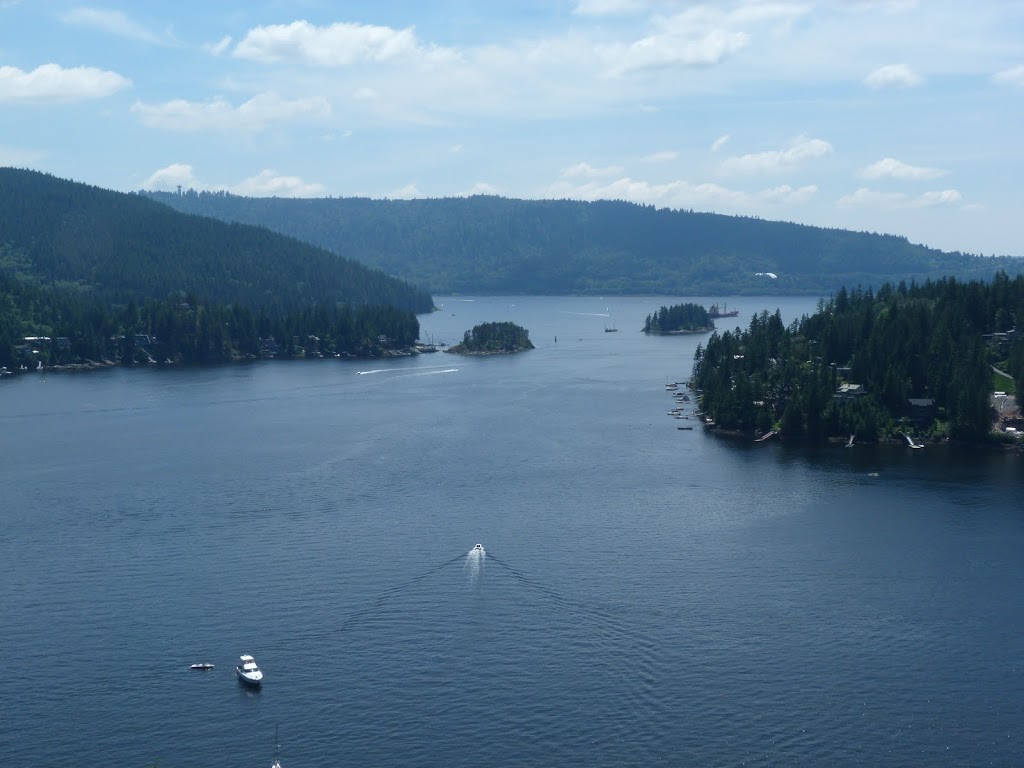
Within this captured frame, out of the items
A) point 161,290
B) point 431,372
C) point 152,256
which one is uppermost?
point 152,256

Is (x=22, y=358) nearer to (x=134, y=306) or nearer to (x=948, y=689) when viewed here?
(x=134, y=306)

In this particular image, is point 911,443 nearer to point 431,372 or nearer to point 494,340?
point 431,372

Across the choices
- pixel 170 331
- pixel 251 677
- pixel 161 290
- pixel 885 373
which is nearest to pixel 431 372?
pixel 170 331

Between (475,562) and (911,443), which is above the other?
(911,443)

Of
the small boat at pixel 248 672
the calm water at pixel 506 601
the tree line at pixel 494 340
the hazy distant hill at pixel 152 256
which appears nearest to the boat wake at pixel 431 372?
the tree line at pixel 494 340

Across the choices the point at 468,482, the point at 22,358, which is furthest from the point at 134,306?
the point at 468,482

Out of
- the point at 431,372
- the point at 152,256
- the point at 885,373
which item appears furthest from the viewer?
the point at 152,256
